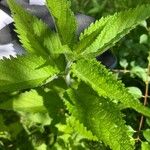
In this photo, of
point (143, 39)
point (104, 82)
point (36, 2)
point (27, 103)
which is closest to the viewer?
point (104, 82)

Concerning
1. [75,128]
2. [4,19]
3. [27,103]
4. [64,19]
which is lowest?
[75,128]

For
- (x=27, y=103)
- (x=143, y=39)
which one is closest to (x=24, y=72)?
(x=27, y=103)

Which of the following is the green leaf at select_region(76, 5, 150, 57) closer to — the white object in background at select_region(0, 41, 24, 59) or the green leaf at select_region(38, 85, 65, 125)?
the green leaf at select_region(38, 85, 65, 125)

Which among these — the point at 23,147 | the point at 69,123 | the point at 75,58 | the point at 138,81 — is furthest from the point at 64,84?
the point at 138,81

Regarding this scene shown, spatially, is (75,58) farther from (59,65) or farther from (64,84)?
(64,84)

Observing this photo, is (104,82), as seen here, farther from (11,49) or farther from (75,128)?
(11,49)

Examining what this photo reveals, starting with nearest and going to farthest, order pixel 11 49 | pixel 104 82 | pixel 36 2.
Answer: pixel 104 82
pixel 11 49
pixel 36 2

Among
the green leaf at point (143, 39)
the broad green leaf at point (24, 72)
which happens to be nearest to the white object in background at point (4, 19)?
the broad green leaf at point (24, 72)
